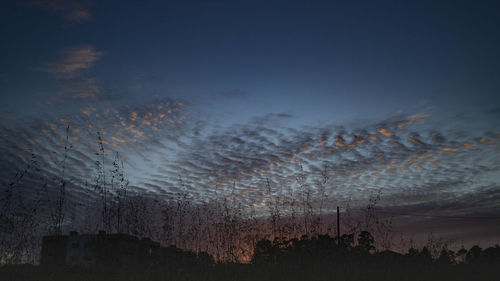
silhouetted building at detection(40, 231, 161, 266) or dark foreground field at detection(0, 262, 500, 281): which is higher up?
silhouetted building at detection(40, 231, 161, 266)

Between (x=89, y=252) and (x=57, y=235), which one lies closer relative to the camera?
(x=57, y=235)

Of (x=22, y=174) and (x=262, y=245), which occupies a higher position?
(x=22, y=174)

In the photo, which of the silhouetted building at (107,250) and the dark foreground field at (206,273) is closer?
the dark foreground field at (206,273)

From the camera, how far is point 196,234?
8.96 meters

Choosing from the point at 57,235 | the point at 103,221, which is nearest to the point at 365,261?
the point at 103,221

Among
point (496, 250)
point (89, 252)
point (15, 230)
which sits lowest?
point (496, 250)

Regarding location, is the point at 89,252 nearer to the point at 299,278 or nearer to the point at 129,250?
the point at 129,250

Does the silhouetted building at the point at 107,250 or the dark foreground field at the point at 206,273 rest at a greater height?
the silhouetted building at the point at 107,250

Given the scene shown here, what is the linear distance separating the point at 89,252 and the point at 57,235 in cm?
109

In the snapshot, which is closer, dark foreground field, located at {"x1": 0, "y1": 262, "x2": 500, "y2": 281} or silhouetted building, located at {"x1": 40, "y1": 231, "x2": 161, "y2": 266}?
dark foreground field, located at {"x1": 0, "y1": 262, "x2": 500, "y2": 281}

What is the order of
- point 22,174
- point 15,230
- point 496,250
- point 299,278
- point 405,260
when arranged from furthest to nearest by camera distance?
point 496,250
point 405,260
point 15,230
point 22,174
point 299,278

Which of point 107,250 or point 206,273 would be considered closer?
point 206,273

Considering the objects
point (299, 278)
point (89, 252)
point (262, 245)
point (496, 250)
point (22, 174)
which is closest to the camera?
point (299, 278)

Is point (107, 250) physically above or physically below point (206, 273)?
above
